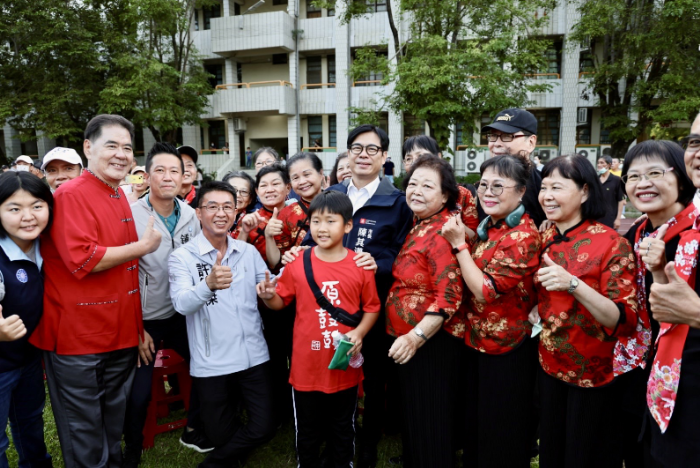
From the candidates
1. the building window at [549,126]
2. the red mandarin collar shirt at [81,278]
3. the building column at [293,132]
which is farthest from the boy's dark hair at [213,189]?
the building window at [549,126]

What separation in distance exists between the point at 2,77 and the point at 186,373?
19.3 metres

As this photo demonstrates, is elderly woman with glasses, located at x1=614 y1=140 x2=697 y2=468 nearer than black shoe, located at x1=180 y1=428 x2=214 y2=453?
Yes

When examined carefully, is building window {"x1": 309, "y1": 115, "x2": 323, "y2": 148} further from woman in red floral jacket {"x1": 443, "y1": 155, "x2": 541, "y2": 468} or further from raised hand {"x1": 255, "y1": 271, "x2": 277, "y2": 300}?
woman in red floral jacket {"x1": 443, "y1": 155, "x2": 541, "y2": 468}

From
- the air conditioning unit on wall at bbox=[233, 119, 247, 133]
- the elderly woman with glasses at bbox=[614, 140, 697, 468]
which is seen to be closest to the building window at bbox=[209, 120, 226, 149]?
the air conditioning unit on wall at bbox=[233, 119, 247, 133]

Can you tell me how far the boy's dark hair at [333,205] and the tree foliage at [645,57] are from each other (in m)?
15.6

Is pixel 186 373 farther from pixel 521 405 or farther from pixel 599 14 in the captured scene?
pixel 599 14

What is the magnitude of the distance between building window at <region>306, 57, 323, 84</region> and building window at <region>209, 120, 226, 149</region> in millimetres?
5233

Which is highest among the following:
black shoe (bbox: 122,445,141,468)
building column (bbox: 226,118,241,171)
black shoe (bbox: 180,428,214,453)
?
building column (bbox: 226,118,241,171)

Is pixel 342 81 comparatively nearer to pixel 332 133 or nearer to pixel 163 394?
pixel 332 133

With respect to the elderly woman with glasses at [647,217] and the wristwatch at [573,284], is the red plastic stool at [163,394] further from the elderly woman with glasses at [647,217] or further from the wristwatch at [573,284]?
the elderly woman with glasses at [647,217]

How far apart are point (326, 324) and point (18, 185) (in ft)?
6.76

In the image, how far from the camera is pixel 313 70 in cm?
2269

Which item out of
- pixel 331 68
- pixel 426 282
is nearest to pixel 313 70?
pixel 331 68

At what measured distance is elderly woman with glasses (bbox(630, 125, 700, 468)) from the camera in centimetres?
172
